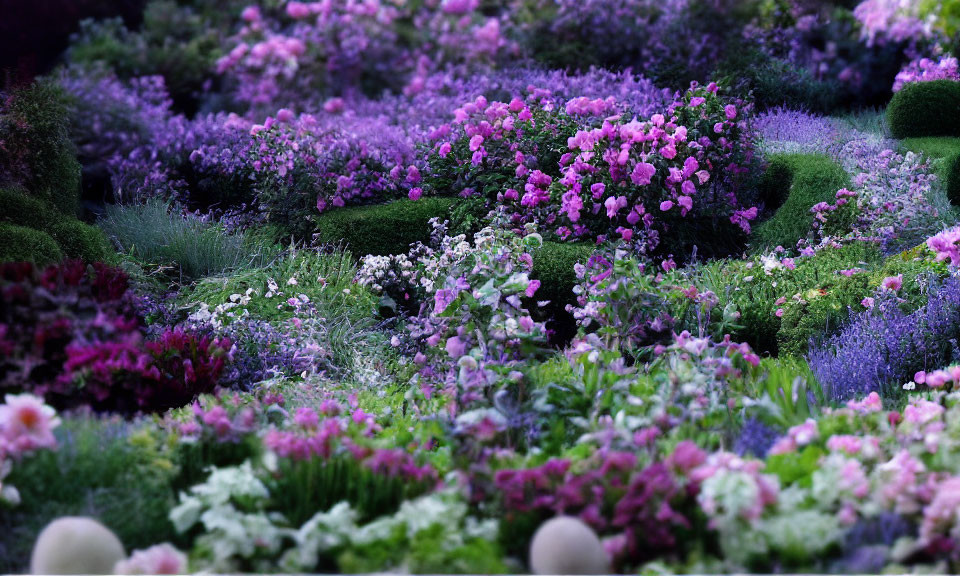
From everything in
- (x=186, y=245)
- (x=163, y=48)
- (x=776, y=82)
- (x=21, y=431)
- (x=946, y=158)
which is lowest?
(x=186, y=245)

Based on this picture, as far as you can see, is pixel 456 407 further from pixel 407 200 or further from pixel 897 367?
pixel 407 200

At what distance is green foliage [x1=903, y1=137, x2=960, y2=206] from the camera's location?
7.34 m

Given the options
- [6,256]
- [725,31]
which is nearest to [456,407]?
[6,256]

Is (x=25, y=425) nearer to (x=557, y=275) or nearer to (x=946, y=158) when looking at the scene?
(x=557, y=275)

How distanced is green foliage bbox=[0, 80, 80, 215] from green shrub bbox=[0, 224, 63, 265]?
115 cm

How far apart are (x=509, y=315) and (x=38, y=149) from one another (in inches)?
159

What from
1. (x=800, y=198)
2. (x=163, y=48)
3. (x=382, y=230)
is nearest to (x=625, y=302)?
(x=382, y=230)

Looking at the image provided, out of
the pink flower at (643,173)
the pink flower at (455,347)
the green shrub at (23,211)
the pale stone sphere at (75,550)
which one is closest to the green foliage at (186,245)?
the green shrub at (23,211)

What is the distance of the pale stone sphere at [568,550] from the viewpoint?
95.7 inches

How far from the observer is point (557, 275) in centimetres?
594

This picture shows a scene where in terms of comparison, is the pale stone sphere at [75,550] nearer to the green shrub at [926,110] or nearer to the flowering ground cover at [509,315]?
the flowering ground cover at [509,315]

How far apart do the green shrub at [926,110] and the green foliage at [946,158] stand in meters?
0.50

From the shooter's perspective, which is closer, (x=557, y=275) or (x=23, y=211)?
(x=23, y=211)

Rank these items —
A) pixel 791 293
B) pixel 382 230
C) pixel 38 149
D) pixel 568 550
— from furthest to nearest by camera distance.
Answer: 1. pixel 382 230
2. pixel 38 149
3. pixel 791 293
4. pixel 568 550
